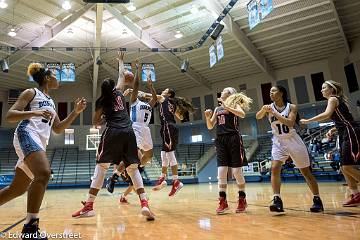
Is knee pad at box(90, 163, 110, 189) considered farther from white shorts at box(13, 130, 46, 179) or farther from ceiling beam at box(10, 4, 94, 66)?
ceiling beam at box(10, 4, 94, 66)

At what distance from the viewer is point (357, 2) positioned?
14.6 meters

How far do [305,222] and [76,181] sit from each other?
18.8 m

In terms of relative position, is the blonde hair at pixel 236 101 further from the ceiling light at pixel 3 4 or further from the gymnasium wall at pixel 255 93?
the gymnasium wall at pixel 255 93

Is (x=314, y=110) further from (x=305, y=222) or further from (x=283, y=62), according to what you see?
(x=305, y=222)

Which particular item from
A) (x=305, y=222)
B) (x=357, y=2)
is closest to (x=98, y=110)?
(x=305, y=222)

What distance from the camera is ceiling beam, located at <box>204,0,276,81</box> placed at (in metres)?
13.6

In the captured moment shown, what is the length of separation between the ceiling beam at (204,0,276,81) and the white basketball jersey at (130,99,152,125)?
9.40 m

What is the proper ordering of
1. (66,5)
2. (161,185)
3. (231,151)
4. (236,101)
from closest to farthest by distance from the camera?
(231,151) < (236,101) < (161,185) < (66,5)

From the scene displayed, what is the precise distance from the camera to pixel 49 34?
15.5m

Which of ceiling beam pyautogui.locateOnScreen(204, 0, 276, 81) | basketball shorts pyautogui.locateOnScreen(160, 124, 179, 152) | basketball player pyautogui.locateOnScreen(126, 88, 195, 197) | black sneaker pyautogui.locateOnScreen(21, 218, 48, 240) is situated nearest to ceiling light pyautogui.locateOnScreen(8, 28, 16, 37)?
ceiling beam pyautogui.locateOnScreen(204, 0, 276, 81)

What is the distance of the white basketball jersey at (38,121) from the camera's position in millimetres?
2617

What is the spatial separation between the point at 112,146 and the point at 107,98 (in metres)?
0.62

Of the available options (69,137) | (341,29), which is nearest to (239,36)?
(341,29)

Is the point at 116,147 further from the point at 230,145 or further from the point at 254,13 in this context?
the point at 254,13
